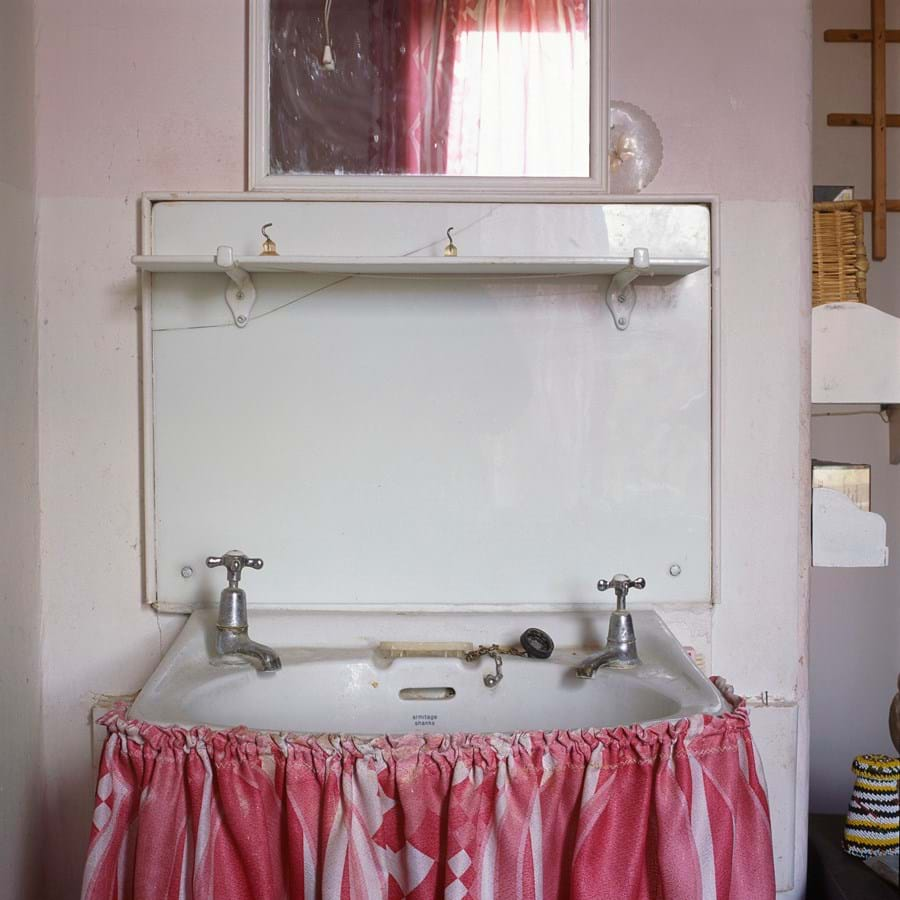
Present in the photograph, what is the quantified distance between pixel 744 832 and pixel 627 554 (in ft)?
1.59

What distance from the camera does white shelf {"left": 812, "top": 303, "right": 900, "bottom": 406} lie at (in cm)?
146

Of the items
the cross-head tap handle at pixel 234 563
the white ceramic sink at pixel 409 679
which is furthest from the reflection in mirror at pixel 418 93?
the white ceramic sink at pixel 409 679

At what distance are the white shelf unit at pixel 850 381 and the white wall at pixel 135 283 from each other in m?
0.05

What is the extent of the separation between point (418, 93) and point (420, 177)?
0.13 meters

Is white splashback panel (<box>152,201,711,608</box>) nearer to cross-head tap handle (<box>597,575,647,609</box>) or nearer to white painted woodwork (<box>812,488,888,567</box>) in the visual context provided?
cross-head tap handle (<box>597,575,647,609</box>)

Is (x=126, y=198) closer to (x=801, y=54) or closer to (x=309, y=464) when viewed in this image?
(x=309, y=464)

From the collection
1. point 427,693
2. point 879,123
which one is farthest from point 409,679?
point 879,123

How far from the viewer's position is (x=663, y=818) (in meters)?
0.98

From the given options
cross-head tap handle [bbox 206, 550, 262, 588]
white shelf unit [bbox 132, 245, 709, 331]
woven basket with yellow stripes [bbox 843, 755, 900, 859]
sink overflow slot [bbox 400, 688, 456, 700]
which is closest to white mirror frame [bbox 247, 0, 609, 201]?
white shelf unit [bbox 132, 245, 709, 331]

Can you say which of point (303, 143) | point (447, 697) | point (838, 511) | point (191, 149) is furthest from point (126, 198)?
point (838, 511)

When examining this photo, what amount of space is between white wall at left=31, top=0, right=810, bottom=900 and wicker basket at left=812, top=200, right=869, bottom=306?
9cm

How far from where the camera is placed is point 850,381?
1.47 metres

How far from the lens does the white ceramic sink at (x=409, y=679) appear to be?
4.12 ft

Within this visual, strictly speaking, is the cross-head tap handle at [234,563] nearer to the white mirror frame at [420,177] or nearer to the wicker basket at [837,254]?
the white mirror frame at [420,177]
